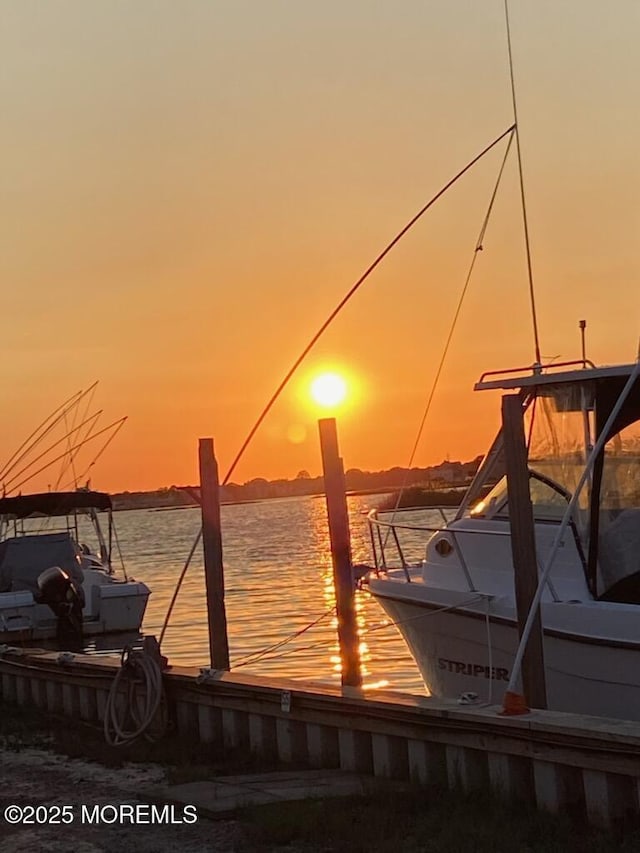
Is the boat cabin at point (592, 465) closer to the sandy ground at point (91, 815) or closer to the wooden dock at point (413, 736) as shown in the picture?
the wooden dock at point (413, 736)

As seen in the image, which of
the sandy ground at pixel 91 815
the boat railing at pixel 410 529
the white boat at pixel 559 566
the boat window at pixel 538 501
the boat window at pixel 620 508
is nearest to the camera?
the sandy ground at pixel 91 815

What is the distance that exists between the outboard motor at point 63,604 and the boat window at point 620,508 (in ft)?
44.6

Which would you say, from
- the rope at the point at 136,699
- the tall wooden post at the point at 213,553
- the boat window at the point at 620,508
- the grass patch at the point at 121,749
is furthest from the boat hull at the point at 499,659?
the rope at the point at 136,699

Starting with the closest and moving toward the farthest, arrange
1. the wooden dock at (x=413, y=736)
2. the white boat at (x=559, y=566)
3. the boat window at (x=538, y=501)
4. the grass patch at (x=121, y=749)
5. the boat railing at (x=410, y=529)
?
the wooden dock at (x=413, y=736)
the grass patch at (x=121, y=749)
the white boat at (x=559, y=566)
the boat window at (x=538, y=501)
the boat railing at (x=410, y=529)

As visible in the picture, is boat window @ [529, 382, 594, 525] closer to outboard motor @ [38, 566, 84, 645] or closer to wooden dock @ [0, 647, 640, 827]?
wooden dock @ [0, 647, 640, 827]

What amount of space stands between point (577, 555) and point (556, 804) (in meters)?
2.97

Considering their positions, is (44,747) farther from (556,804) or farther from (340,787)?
(556,804)

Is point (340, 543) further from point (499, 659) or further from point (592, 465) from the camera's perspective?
point (592, 465)

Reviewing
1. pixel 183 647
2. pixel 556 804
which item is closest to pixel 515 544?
pixel 556 804

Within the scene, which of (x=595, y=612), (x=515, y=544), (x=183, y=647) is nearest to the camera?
(x=515, y=544)

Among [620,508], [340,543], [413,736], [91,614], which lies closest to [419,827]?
Result: [413,736]

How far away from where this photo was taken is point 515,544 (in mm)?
7867

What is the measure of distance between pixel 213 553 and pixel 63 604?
10.5 meters

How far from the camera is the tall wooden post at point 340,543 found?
36.8ft
